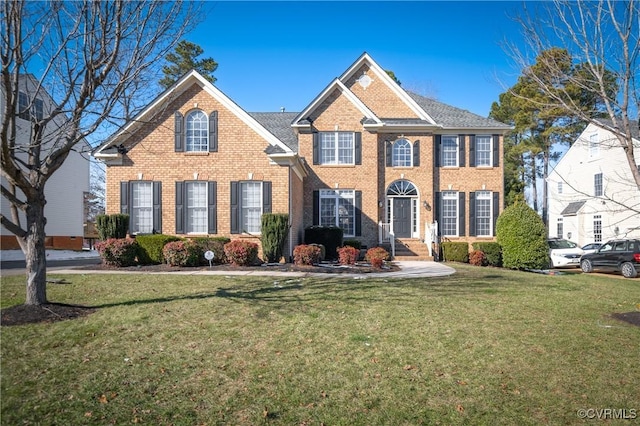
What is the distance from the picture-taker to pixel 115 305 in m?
7.98

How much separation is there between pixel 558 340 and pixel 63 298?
29.2 ft

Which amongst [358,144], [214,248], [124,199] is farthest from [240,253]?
[358,144]

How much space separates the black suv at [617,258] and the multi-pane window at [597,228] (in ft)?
31.5

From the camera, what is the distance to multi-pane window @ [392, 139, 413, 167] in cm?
2084

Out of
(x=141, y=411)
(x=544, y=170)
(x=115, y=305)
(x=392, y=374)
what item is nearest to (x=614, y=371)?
(x=392, y=374)

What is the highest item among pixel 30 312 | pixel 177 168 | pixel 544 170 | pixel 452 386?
pixel 544 170

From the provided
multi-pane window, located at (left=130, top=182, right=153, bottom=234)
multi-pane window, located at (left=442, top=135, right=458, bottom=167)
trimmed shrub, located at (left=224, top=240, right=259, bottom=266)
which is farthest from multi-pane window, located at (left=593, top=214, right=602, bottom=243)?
multi-pane window, located at (left=130, top=182, right=153, bottom=234)

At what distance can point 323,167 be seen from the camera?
789 inches

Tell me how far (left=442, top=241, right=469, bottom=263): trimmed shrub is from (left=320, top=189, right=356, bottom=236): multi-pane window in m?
4.27

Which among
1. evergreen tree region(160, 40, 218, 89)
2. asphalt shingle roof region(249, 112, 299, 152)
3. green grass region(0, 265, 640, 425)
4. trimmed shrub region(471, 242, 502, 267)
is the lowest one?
green grass region(0, 265, 640, 425)

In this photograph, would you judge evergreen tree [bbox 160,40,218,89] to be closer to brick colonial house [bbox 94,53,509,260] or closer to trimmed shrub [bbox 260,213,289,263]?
brick colonial house [bbox 94,53,509,260]

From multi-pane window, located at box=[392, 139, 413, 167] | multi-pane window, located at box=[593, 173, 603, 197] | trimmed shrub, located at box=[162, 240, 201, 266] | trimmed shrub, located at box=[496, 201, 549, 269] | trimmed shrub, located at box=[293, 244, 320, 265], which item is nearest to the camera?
trimmed shrub, located at box=[162, 240, 201, 266]

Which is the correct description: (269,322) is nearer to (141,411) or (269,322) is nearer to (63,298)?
(141,411)

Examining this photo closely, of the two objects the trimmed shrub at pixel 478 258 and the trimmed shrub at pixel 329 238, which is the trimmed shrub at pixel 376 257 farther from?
the trimmed shrub at pixel 478 258
